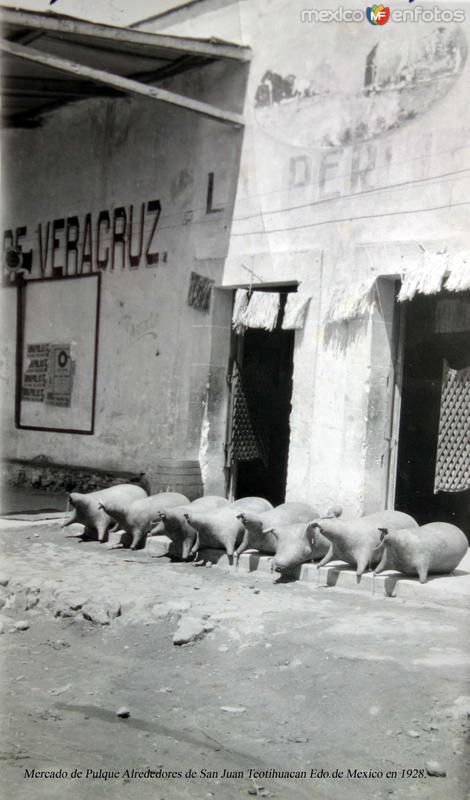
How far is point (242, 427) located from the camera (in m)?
9.69

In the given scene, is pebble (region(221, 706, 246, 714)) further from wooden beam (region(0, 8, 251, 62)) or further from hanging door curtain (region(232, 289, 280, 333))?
wooden beam (region(0, 8, 251, 62))

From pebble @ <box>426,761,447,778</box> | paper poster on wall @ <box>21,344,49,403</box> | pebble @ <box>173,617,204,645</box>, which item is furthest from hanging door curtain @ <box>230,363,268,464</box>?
pebble @ <box>426,761,447,778</box>

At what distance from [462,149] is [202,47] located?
316cm

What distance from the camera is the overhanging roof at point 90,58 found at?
7766 millimetres

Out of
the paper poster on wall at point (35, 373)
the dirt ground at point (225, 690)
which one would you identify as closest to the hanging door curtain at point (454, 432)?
the dirt ground at point (225, 690)

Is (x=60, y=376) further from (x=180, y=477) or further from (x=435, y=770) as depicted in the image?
(x=435, y=770)

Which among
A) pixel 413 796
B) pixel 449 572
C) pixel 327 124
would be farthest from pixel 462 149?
pixel 413 796

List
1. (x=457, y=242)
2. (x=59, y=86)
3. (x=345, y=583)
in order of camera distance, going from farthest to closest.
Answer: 1. (x=59, y=86)
2. (x=457, y=242)
3. (x=345, y=583)

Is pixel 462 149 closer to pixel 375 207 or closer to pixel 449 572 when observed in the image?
pixel 375 207

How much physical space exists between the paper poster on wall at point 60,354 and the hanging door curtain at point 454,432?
505 cm

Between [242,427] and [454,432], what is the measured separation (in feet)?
9.22

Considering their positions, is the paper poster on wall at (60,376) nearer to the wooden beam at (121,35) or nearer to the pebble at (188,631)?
the wooden beam at (121,35)

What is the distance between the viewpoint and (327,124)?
8227mm

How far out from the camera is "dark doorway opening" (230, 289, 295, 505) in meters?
9.86
